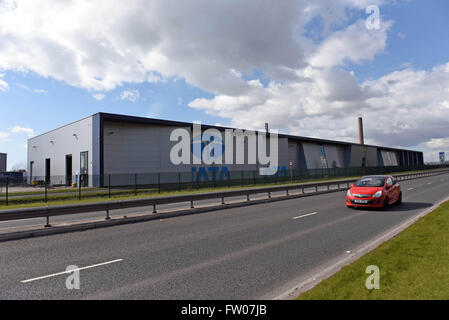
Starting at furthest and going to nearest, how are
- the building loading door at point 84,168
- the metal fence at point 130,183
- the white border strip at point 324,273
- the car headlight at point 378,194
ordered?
the building loading door at point 84,168 < the metal fence at point 130,183 < the car headlight at point 378,194 < the white border strip at point 324,273

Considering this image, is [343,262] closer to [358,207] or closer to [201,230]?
[201,230]

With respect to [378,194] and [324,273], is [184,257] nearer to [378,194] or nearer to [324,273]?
[324,273]

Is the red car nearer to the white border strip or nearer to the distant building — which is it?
the white border strip

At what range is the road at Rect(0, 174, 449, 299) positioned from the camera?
14.8 ft

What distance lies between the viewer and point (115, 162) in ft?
101
